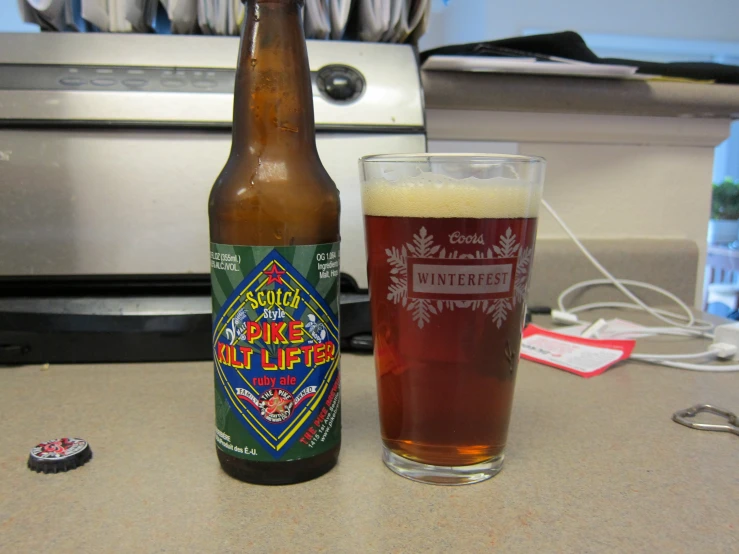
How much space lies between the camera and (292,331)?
386 mm

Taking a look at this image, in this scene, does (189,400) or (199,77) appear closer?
(189,400)

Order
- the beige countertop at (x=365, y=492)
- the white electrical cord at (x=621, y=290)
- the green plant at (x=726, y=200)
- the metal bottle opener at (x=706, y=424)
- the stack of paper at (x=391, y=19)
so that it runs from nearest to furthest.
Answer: the beige countertop at (x=365, y=492) < the metal bottle opener at (x=706, y=424) < the stack of paper at (x=391, y=19) < the white electrical cord at (x=621, y=290) < the green plant at (x=726, y=200)

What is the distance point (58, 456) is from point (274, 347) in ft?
0.60

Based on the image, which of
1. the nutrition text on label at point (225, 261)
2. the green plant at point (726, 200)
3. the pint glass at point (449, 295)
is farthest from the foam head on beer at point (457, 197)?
the green plant at point (726, 200)

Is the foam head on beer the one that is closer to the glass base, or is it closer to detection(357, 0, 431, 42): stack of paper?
the glass base

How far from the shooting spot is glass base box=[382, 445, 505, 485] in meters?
0.40

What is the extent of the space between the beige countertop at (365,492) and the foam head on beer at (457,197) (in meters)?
0.19

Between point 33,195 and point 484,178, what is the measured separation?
0.57 m

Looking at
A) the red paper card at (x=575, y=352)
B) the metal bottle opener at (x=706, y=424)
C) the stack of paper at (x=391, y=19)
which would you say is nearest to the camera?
the metal bottle opener at (x=706, y=424)

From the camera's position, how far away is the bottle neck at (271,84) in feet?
1.30

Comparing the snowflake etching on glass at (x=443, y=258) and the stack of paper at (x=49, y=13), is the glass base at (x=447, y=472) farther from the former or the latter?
the stack of paper at (x=49, y=13)

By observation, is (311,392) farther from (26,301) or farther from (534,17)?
(534,17)

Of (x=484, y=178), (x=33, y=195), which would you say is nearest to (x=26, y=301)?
(x=33, y=195)

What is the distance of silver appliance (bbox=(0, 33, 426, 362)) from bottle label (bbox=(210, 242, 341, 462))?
31 centimetres
